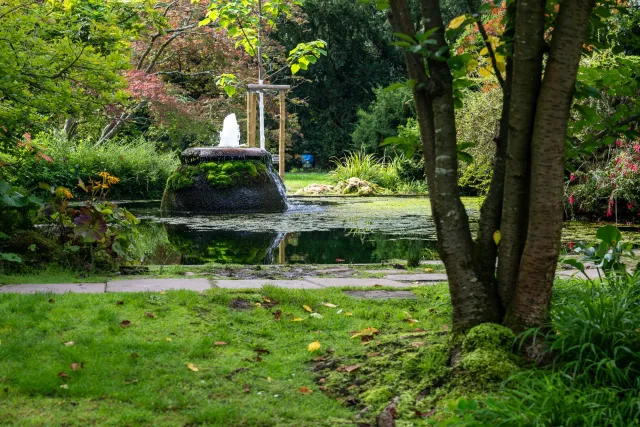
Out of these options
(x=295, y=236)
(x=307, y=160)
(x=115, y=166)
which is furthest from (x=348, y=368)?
(x=307, y=160)

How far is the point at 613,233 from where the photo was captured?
3.42 m

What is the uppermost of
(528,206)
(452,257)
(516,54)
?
(516,54)

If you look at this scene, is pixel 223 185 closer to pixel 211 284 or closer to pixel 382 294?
pixel 211 284

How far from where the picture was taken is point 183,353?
3217 millimetres

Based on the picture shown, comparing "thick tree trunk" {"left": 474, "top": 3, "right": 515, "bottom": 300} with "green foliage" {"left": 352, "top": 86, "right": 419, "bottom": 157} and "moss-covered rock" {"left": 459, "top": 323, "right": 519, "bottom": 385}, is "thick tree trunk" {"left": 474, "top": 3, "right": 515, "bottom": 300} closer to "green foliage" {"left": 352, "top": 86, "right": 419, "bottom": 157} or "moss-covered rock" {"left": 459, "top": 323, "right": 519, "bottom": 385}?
"moss-covered rock" {"left": 459, "top": 323, "right": 519, "bottom": 385}

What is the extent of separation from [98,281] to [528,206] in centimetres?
323

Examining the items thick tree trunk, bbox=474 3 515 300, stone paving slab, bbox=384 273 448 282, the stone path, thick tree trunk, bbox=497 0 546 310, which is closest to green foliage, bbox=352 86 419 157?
stone paving slab, bbox=384 273 448 282

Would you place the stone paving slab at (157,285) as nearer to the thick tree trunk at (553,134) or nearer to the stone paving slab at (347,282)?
the stone paving slab at (347,282)

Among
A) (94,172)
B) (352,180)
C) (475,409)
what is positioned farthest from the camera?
(352,180)

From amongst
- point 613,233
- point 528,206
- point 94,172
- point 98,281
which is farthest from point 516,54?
point 94,172

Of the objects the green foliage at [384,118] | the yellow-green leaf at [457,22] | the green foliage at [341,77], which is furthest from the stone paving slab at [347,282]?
the green foliage at [341,77]

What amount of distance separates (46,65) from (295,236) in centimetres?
442

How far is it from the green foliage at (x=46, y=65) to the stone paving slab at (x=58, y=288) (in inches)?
52.6

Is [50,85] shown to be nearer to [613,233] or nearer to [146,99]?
[613,233]
